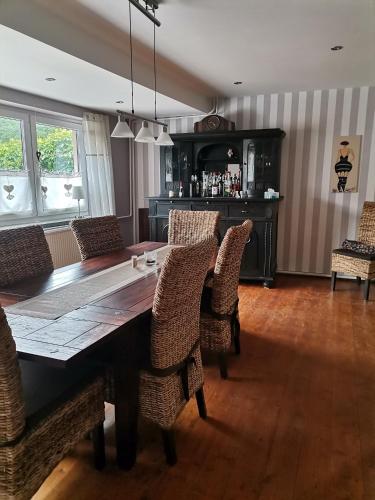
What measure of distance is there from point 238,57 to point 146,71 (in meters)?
0.88

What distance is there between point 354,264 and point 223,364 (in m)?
2.28

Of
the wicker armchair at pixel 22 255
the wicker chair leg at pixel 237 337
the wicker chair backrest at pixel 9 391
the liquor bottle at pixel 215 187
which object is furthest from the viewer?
the liquor bottle at pixel 215 187

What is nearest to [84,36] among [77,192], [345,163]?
[77,192]

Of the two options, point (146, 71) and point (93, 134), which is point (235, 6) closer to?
point (146, 71)

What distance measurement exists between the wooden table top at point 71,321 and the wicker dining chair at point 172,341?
138 millimetres

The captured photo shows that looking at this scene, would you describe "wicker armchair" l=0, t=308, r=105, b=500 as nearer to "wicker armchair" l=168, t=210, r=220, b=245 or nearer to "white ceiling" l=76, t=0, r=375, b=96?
"wicker armchair" l=168, t=210, r=220, b=245

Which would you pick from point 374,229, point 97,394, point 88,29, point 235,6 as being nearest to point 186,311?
point 97,394

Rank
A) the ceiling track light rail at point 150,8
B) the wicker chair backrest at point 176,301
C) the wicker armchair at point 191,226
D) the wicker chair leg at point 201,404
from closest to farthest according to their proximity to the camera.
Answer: the wicker chair backrest at point 176,301 < the wicker chair leg at point 201,404 < the ceiling track light rail at point 150,8 < the wicker armchair at point 191,226

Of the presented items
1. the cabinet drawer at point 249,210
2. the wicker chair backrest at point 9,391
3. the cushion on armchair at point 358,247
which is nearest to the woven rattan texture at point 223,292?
the wicker chair backrest at point 9,391

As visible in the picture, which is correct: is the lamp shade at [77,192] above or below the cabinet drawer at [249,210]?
above

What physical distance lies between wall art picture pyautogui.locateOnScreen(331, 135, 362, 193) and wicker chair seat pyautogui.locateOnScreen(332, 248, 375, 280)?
897 mm

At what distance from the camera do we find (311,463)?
167cm

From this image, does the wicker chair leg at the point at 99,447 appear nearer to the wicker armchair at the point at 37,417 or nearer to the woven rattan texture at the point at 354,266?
the wicker armchair at the point at 37,417

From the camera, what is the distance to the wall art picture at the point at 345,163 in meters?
4.32
